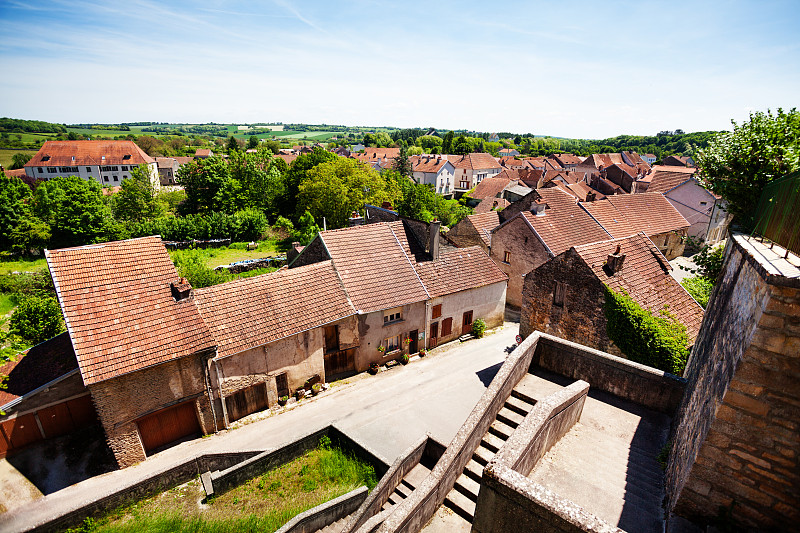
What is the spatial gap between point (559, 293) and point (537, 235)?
30.1ft

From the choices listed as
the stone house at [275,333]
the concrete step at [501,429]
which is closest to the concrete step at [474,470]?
the concrete step at [501,429]

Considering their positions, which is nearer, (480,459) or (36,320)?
(480,459)

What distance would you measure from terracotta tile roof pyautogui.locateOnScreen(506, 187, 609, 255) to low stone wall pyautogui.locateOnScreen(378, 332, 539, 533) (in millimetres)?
17832

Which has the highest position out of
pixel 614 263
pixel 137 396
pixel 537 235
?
pixel 614 263

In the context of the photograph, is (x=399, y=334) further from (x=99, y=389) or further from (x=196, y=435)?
(x=99, y=389)

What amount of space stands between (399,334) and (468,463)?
1309 cm

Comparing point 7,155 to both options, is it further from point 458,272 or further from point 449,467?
point 449,467

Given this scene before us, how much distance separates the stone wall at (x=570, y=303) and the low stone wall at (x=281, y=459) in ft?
30.3

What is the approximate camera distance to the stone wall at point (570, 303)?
15.1 m

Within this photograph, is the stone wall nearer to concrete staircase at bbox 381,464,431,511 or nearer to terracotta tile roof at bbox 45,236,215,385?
concrete staircase at bbox 381,464,431,511

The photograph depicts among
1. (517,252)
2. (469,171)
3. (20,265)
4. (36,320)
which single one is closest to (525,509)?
(517,252)

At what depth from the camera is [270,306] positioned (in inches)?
699

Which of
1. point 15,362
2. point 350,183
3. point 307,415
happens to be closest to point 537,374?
point 307,415

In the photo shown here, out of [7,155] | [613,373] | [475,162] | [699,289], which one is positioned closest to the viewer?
[613,373]
